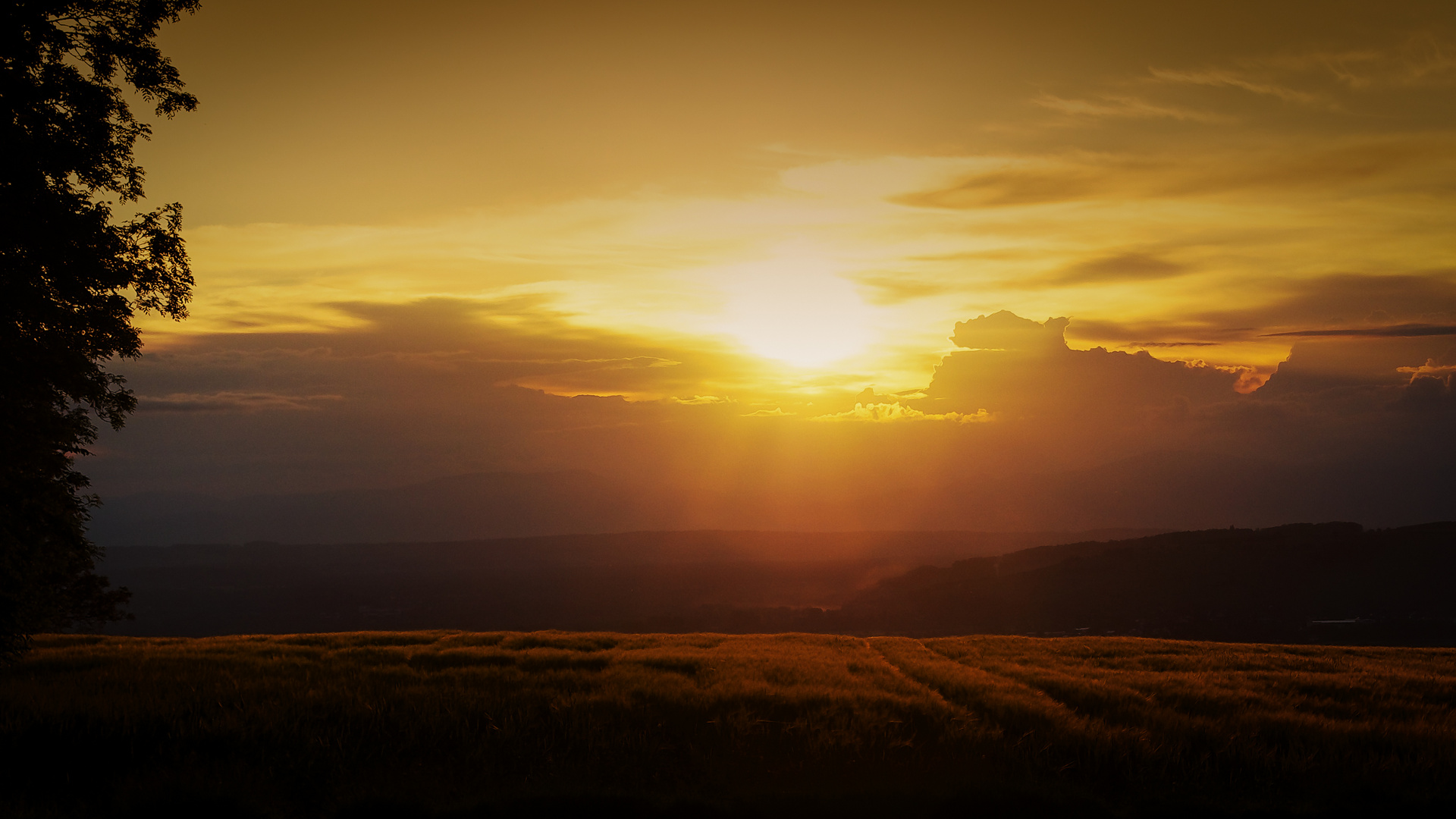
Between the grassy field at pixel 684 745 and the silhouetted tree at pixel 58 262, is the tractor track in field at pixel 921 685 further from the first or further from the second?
the silhouetted tree at pixel 58 262

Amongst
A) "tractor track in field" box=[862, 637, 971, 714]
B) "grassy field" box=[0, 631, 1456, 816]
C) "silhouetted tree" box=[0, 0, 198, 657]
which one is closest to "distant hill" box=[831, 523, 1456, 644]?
"tractor track in field" box=[862, 637, 971, 714]

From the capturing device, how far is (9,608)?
15633 millimetres

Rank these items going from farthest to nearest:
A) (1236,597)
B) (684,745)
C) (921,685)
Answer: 1. (1236,597)
2. (921,685)
3. (684,745)

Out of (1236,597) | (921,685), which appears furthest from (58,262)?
(1236,597)

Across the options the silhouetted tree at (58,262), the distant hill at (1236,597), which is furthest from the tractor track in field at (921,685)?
the distant hill at (1236,597)

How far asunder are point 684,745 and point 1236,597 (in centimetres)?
19614

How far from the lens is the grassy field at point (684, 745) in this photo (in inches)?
448

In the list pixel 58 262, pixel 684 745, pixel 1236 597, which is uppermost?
pixel 58 262

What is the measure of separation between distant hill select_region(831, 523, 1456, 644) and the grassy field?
5636 inches

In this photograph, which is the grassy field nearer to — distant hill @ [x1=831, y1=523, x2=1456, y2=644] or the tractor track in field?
the tractor track in field

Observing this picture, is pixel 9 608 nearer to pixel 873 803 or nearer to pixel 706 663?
pixel 706 663

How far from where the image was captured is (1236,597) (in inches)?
6762

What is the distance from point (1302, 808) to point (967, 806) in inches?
188

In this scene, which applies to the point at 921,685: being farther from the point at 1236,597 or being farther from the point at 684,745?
the point at 1236,597
